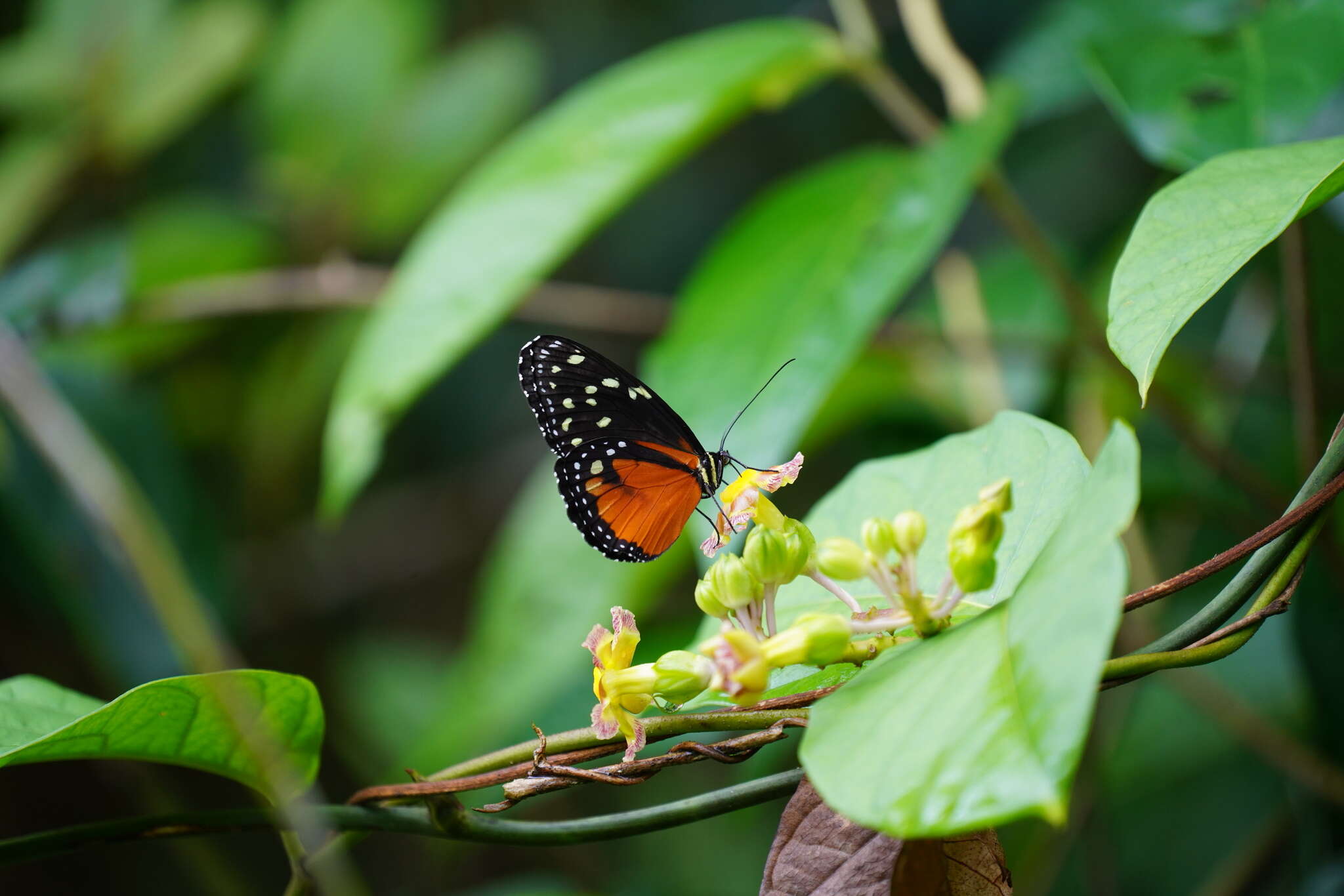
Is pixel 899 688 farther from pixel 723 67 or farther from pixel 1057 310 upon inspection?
pixel 1057 310

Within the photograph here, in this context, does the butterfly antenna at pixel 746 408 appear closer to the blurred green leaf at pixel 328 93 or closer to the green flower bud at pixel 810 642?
the green flower bud at pixel 810 642

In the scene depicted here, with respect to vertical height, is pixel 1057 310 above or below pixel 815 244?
below

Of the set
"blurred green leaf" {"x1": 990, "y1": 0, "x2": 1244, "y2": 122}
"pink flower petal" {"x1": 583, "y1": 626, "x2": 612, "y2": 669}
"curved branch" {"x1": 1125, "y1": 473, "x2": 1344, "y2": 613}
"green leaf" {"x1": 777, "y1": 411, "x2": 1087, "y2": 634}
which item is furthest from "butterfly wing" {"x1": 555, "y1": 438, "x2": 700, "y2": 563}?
"blurred green leaf" {"x1": 990, "y1": 0, "x2": 1244, "y2": 122}

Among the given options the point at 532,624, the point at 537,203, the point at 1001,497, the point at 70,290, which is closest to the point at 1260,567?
the point at 1001,497

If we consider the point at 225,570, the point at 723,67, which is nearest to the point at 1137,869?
the point at 723,67

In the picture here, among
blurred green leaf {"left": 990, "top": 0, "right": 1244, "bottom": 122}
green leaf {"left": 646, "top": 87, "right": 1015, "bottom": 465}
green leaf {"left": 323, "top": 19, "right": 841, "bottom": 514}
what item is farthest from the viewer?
blurred green leaf {"left": 990, "top": 0, "right": 1244, "bottom": 122}

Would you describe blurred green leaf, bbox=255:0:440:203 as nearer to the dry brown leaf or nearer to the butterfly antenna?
the butterfly antenna
